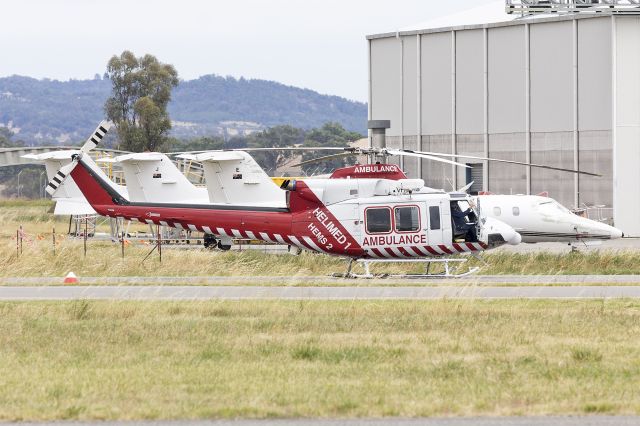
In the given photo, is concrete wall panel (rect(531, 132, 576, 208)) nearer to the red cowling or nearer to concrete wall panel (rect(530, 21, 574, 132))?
concrete wall panel (rect(530, 21, 574, 132))

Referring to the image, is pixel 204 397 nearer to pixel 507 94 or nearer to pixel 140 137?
pixel 507 94

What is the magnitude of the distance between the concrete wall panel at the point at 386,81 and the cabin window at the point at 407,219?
94.2 ft

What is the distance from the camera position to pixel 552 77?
51.6m

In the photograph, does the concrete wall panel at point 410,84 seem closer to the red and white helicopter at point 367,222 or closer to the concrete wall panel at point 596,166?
the concrete wall panel at point 596,166

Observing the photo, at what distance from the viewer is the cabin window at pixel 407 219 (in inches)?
1160

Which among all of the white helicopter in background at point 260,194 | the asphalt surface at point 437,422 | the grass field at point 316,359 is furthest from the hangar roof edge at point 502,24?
the asphalt surface at point 437,422

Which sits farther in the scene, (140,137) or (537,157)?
(140,137)

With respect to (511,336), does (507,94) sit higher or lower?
higher

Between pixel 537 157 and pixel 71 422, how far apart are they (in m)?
42.3

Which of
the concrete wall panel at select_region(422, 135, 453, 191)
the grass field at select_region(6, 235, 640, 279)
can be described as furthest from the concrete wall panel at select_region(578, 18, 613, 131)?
the grass field at select_region(6, 235, 640, 279)

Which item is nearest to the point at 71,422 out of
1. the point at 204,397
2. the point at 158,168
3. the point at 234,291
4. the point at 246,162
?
the point at 204,397

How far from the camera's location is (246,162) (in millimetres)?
33562

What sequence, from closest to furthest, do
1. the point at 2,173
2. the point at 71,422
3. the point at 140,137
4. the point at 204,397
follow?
1. the point at 71,422
2. the point at 204,397
3. the point at 140,137
4. the point at 2,173

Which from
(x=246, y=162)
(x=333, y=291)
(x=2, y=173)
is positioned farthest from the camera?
(x=2, y=173)
